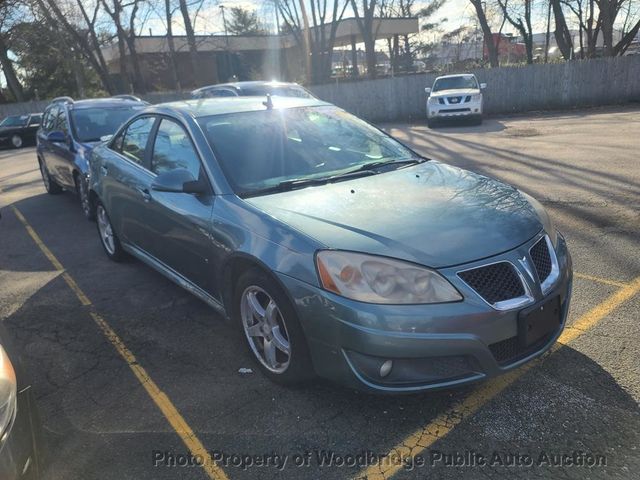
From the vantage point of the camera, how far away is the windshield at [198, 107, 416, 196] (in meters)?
3.59

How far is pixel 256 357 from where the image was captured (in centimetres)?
335

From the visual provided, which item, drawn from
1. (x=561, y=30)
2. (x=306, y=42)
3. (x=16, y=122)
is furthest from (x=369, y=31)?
(x=16, y=122)

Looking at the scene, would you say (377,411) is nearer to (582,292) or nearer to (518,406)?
(518,406)

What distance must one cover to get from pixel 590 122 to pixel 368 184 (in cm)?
1405

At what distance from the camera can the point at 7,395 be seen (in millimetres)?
2072

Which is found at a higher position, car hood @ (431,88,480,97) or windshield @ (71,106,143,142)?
car hood @ (431,88,480,97)

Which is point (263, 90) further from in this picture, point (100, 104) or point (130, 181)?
point (130, 181)

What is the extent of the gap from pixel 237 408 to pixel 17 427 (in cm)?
119

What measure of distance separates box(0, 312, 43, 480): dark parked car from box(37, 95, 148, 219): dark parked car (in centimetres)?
540

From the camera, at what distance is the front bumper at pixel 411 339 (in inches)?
99.6

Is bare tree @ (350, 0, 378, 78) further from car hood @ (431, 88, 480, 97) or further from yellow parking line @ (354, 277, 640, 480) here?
yellow parking line @ (354, 277, 640, 480)

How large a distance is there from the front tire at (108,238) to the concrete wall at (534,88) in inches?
705

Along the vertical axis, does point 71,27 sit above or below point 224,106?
above

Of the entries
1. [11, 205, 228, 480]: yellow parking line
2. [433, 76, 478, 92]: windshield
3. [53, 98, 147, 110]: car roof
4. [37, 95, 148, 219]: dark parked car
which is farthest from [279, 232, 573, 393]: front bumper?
[433, 76, 478, 92]: windshield
